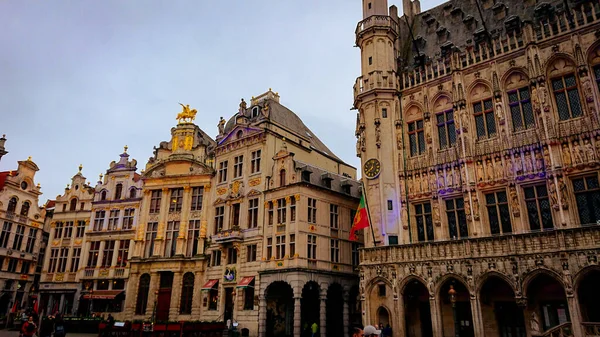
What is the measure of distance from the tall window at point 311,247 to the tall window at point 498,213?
13.3 metres

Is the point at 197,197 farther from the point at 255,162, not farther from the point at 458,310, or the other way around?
the point at 458,310

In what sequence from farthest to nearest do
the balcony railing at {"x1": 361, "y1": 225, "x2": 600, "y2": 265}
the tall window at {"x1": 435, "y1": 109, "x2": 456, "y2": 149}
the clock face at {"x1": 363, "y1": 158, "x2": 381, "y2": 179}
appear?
the clock face at {"x1": 363, "y1": 158, "x2": 381, "y2": 179} < the tall window at {"x1": 435, "y1": 109, "x2": 456, "y2": 149} < the balcony railing at {"x1": 361, "y1": 225, "x2": 600, "y2": 265}

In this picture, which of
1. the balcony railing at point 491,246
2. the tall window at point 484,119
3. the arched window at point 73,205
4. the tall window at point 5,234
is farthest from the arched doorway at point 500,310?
the tall window at point 5,234

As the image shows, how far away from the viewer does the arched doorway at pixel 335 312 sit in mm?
35188

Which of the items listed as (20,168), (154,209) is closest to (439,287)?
(154,209)

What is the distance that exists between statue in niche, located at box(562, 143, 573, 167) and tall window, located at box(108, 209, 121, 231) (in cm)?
4081

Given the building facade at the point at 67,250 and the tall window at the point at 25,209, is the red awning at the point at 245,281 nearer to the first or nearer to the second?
the building facade at the point at 67,250

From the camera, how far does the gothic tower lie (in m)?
28.9

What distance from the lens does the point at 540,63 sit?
2548 cm

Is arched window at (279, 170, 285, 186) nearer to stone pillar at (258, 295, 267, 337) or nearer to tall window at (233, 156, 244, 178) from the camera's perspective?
tall window at (233, 156, 244, 178)

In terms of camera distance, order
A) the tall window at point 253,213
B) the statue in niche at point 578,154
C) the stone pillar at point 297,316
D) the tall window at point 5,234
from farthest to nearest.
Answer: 1. the tall window at point 5,234
2. the tall window at point 253,213
3. the stone pillar at point 297,316
4. the statue in niche at point 578,154

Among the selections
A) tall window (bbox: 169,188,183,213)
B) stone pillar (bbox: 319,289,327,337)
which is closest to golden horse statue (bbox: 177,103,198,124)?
tall window (bbox: 169,188,183,213)

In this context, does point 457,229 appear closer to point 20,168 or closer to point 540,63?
point 540,63

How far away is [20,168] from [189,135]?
73.0 feet
